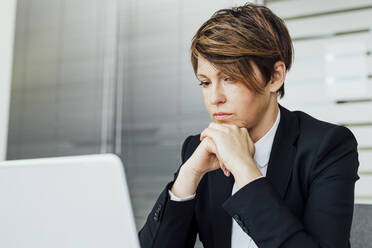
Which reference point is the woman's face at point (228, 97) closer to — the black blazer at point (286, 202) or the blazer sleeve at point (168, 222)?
the black blazer at point (286, 202)

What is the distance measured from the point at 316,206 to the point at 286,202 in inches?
4.9

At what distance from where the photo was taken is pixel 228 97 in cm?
116

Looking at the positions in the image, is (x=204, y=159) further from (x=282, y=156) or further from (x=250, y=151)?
(x=282, y=156)

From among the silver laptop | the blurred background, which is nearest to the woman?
the silver laptop

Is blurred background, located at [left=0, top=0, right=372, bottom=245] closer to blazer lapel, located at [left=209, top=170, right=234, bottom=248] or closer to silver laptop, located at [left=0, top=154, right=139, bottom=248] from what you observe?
blazer lapel, located at [left=209, top=170, right=234, bottom=248]

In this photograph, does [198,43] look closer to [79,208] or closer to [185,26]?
[79,208]

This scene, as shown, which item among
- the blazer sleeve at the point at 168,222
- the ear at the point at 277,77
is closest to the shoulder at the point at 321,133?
the ear at the point at 277,77

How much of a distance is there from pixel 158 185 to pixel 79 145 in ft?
1.93

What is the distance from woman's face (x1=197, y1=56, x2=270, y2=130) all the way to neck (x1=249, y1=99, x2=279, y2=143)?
0.23ft

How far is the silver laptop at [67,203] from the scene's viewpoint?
512mm

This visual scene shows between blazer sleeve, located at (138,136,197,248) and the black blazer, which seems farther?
blazer sleeve, located at (138,136,197,248)

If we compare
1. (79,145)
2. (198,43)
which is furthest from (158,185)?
(198,43)

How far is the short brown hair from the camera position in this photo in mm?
1125

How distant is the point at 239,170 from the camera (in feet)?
3.25
